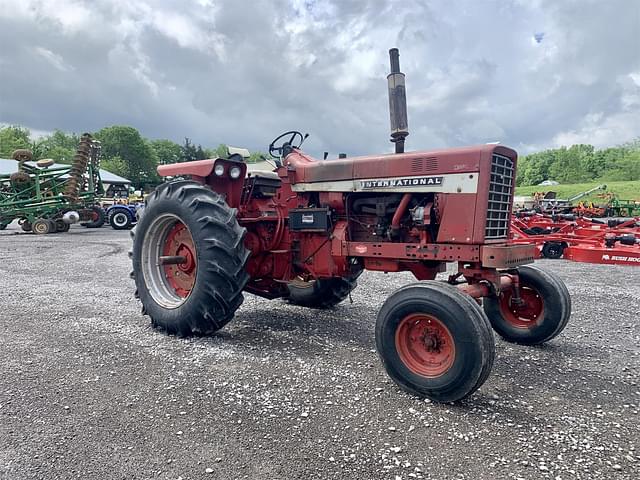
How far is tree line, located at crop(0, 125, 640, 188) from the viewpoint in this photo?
6531 centimetres

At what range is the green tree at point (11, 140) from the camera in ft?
192

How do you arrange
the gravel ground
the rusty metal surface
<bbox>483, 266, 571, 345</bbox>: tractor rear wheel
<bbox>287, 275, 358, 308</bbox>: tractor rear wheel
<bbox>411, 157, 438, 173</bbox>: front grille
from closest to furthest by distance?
the gravel ground, the rusty metal surface, <bbox>411, 157, 438, 173</bbox>: front grille, <bbox>483, 266, 571, 345</bbox>: tractor rear wheel, <bbox>287, 275, 358, 308</bbox>: tractor rear wheel

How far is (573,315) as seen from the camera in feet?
17.4

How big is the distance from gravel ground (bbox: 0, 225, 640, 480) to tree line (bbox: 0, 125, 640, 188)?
197 feet

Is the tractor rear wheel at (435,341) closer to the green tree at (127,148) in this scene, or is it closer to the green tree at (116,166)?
the green tree at (116,166)

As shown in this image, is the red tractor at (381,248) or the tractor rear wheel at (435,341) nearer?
the tractor rear wheel at (435,341)

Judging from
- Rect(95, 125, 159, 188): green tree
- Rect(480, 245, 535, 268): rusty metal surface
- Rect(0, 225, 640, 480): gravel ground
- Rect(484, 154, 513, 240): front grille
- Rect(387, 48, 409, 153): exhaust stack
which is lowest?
Rect(0, 225, 640, 480): gravel ground

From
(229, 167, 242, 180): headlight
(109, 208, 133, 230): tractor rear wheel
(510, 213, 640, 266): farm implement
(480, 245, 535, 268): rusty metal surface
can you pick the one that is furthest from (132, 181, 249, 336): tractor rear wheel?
(109, 208, 133, 230): tractor rear wheel

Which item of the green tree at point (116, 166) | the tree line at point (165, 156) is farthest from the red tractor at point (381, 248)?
the green tree at point (116, 166)

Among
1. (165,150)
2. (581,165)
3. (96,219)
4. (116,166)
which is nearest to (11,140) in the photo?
(116,166)

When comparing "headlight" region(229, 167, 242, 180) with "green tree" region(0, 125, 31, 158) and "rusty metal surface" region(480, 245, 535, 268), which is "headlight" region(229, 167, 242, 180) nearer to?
"rusty metal surface" region(480, 245, 535, 268)

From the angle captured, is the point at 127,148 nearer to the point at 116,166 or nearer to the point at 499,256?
the point at 116,166

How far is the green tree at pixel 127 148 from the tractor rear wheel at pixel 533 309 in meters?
74.1

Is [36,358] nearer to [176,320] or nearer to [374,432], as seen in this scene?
[176,320]
